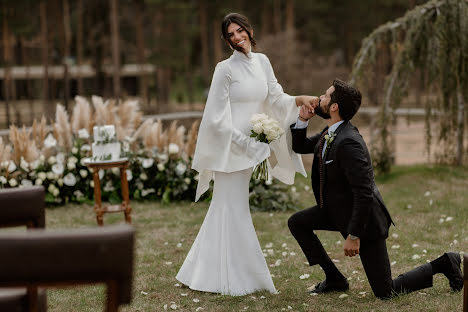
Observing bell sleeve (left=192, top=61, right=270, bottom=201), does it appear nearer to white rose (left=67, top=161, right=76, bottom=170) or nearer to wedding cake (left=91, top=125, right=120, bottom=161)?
wedding cake (left=91, top=125, right=120, bottom=161)

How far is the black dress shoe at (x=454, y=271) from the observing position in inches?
179

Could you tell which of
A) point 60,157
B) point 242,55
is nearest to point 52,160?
point 60,157

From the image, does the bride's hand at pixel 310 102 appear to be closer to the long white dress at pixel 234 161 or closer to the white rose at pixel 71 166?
the long white dress at pixel 234 161

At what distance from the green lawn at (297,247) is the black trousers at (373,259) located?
101mm

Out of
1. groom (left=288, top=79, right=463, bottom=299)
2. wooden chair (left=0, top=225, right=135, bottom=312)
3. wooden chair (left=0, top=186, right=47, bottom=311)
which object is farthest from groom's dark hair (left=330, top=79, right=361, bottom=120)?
wooden chair (left=0, top=225, right=135, bottom=312)

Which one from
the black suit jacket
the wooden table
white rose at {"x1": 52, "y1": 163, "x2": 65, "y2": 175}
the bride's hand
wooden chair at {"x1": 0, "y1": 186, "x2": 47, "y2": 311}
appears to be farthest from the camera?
white rose at {"x1": 52, "y1": 163, "x2": 65, "y2": 175}

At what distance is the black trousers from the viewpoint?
4.41 meters

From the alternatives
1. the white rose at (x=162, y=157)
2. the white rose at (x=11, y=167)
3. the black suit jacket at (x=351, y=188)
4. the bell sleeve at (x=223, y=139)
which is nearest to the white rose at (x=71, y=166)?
the white rose at (x=11, y=167)

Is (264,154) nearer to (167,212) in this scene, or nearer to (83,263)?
(83,263)

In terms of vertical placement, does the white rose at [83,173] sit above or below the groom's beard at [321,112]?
below

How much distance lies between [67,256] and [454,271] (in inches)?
116

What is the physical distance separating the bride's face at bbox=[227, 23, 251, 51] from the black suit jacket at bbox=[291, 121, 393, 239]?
850 millimetres

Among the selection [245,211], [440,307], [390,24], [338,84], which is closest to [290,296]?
[245,211]

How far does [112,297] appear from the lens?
8.82ft
